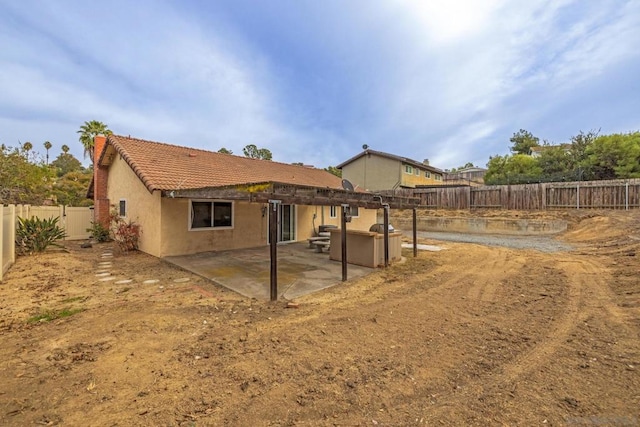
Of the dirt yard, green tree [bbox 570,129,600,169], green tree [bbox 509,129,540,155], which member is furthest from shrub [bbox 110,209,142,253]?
green tree [bbox 509,129,540,155]

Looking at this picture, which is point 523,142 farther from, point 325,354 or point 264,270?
point 325,354

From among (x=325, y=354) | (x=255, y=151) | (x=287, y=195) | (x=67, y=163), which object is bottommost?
(x=325, y=354)

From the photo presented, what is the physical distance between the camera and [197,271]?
24.8 feet

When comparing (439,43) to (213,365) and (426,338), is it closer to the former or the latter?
(426,338)

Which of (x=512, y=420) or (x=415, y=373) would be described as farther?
(x=415, y=373)

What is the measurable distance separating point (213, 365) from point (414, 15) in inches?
452

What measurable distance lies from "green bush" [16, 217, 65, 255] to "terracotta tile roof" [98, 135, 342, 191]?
3.48 meters

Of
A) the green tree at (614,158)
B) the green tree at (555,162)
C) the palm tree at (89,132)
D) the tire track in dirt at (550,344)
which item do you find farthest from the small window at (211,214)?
the green tree at (555,162)

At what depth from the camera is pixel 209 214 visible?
34.3 feet

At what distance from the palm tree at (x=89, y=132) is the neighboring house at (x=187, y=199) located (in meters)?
16.6

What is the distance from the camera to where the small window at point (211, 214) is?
10.2 m

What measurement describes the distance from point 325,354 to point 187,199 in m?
6.54

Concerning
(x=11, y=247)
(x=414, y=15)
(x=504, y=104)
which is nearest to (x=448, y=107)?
(x=504, y=104)

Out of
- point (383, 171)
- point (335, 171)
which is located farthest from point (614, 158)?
point (335, 171)
